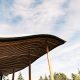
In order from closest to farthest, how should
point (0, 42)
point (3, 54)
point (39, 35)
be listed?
point (0, 42)
point (39, 35)
point (3, 54)

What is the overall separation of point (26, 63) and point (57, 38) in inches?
330

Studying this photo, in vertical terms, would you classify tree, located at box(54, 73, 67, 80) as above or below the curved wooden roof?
above

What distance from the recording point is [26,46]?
15.5 m

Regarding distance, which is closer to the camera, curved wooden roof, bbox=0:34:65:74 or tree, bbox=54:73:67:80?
curved wooden roof, bbox=0:34:65:74

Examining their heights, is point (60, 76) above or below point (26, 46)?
above

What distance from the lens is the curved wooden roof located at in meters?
13.3

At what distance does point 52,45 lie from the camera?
15.8m

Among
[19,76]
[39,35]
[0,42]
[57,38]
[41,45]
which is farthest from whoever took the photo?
[19,76]

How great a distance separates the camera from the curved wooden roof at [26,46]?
13.3 metres

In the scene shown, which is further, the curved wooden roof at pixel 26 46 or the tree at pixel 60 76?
the tree at pixel 60 76

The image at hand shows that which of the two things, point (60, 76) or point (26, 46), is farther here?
point (60, 76)

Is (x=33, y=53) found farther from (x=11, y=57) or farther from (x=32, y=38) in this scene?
(x=32, y=38)

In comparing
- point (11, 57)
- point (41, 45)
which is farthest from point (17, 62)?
point (41, 45)

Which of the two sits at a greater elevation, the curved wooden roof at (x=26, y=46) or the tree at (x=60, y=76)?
the tree at (x=60, y=76)
